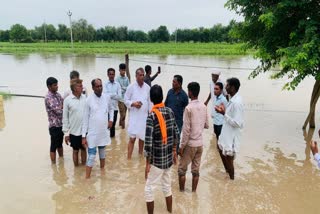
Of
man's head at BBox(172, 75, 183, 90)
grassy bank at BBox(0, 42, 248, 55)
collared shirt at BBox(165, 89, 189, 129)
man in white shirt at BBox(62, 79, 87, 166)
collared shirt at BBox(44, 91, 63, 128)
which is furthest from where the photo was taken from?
grassy bank at BBox(0, 42, 248, 55)

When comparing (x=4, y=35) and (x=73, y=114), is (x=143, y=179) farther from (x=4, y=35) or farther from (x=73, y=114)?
(x=4, y=35)

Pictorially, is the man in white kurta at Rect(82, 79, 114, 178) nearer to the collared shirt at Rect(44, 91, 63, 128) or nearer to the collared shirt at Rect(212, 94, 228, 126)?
the collared shirt at Rect(44, 91, 63, 128)

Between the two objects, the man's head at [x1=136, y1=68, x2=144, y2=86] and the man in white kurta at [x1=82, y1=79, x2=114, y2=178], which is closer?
the man in white kurta at [x1=82, y1=79, x2=114, y2=178]

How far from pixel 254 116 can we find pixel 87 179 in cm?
651

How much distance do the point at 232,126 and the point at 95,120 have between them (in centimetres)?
228

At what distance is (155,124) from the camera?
421 cm

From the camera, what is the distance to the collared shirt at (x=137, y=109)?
6449mm

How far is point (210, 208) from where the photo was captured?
479 centimetres

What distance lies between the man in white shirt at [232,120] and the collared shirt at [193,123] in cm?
29

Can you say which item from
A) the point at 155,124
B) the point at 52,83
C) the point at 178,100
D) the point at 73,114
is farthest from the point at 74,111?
the point at 155,124

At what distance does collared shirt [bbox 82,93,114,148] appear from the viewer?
217 inches

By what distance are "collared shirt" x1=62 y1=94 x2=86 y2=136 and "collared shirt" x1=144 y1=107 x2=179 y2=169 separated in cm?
208

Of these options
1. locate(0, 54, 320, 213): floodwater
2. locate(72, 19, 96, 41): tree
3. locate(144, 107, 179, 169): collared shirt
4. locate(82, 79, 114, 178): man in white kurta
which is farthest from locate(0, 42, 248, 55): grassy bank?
locate(144, 107, 179, 169): collared shirt

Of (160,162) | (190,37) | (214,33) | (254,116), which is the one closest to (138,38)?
(190,37)
